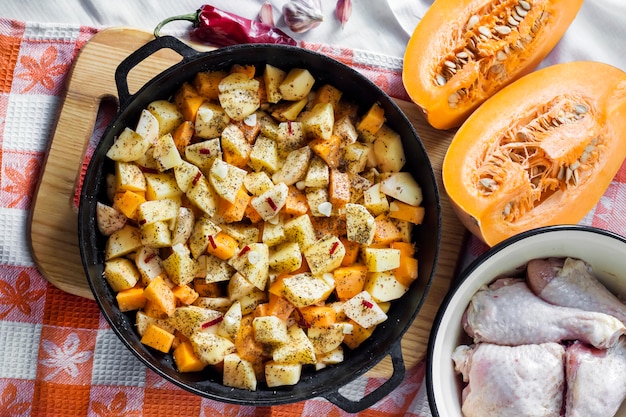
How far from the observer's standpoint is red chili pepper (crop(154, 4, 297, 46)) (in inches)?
77.0

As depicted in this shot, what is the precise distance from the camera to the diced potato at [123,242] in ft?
5.78

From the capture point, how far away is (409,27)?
210 centimetres

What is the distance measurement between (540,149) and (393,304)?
1.91 feet

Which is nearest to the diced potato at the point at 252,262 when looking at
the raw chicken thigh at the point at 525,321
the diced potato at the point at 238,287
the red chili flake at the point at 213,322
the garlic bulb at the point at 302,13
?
the diced potato at the point at 238,287

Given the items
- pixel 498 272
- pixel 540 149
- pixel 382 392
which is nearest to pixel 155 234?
pixel 382 392

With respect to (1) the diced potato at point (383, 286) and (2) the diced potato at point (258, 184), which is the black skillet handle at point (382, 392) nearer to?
(1) the diced potato at point (383, 286)

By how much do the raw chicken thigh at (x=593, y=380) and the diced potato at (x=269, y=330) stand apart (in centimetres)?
75

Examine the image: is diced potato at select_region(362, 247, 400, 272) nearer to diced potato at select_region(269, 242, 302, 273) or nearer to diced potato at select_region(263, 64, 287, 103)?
diced potato at select_region(269, 242, 302, 273)

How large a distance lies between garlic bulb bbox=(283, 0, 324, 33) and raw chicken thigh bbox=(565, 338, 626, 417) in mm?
1176

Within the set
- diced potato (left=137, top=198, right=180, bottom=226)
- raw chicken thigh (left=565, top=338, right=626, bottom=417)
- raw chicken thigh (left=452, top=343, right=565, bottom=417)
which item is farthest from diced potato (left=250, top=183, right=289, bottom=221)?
raw chicken thigh (left=565, top=338, right=626, bottom=417)

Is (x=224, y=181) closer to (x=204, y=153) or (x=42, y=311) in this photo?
(x=204, y=153)

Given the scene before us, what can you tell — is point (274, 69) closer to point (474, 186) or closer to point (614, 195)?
point (474, 186)

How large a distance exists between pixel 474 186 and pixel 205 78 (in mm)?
770

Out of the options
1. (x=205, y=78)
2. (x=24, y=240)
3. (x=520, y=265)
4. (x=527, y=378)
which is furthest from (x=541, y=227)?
(x=24, y=240)
